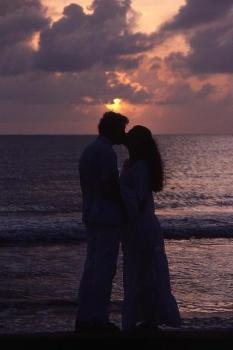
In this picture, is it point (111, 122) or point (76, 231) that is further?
point (76, 231)

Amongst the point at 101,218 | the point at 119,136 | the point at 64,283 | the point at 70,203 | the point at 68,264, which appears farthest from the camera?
the point at 70,203

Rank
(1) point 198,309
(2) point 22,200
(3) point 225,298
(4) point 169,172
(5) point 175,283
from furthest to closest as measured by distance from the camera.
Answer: (4) point 169,172, (2) point 22,200, (5) point 175,283, (3) point 225,298, (1) point 198,309

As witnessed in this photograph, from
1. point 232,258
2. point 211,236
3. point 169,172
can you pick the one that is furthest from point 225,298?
point 169,172

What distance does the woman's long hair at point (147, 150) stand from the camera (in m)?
4.46

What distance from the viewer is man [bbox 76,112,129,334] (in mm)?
4438

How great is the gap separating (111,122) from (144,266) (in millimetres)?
1177

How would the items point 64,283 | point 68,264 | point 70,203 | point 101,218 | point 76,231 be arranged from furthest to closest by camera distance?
point 70,203 < point 76,231 < point 68,264 < point 64,283 < point 101,218

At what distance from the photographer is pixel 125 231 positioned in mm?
4539

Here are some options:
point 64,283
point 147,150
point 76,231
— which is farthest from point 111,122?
point 76,231

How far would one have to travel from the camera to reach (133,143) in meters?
4.46

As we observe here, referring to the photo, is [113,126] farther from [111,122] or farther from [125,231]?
[125,231]

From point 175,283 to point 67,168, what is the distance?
60.9 meters

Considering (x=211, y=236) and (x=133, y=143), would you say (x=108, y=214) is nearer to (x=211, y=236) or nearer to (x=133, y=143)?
(x=133, y=143)

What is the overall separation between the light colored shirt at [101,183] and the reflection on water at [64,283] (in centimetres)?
275
